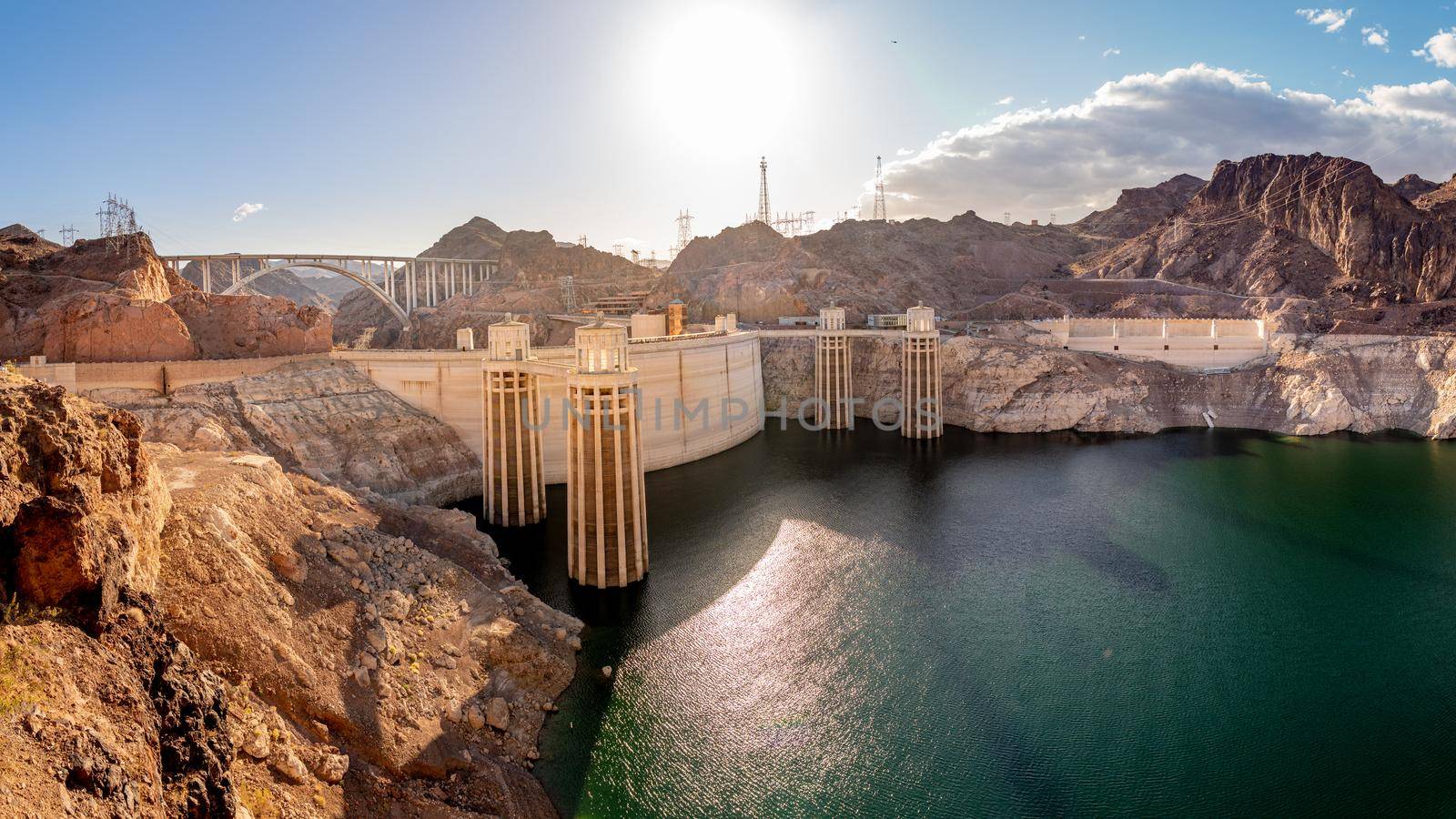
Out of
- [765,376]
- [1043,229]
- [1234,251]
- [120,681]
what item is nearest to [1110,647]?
[120,681]

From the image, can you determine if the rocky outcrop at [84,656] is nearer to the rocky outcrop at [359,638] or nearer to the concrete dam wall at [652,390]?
the rocky outcrop at [359,638]

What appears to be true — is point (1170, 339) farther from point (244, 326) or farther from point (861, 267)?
point (244, 326)

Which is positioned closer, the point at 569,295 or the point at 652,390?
the point at 652,390

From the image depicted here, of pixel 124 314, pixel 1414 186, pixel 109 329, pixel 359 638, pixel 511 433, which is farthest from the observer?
pixel 1414 186

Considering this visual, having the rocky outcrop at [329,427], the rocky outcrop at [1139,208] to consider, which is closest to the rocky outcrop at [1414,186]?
the rocky outcrop at [1139,208]

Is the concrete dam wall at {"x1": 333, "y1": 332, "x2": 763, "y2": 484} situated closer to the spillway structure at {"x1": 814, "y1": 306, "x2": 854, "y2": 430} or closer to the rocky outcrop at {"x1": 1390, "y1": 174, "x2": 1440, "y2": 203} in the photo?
the spillway structure at {"x1": 814, "y1": 306, "x2": 854, "y2": 430}

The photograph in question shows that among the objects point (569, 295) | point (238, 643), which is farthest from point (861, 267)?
point (238, 643)

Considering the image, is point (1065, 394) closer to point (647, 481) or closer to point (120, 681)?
point (647, 481)
